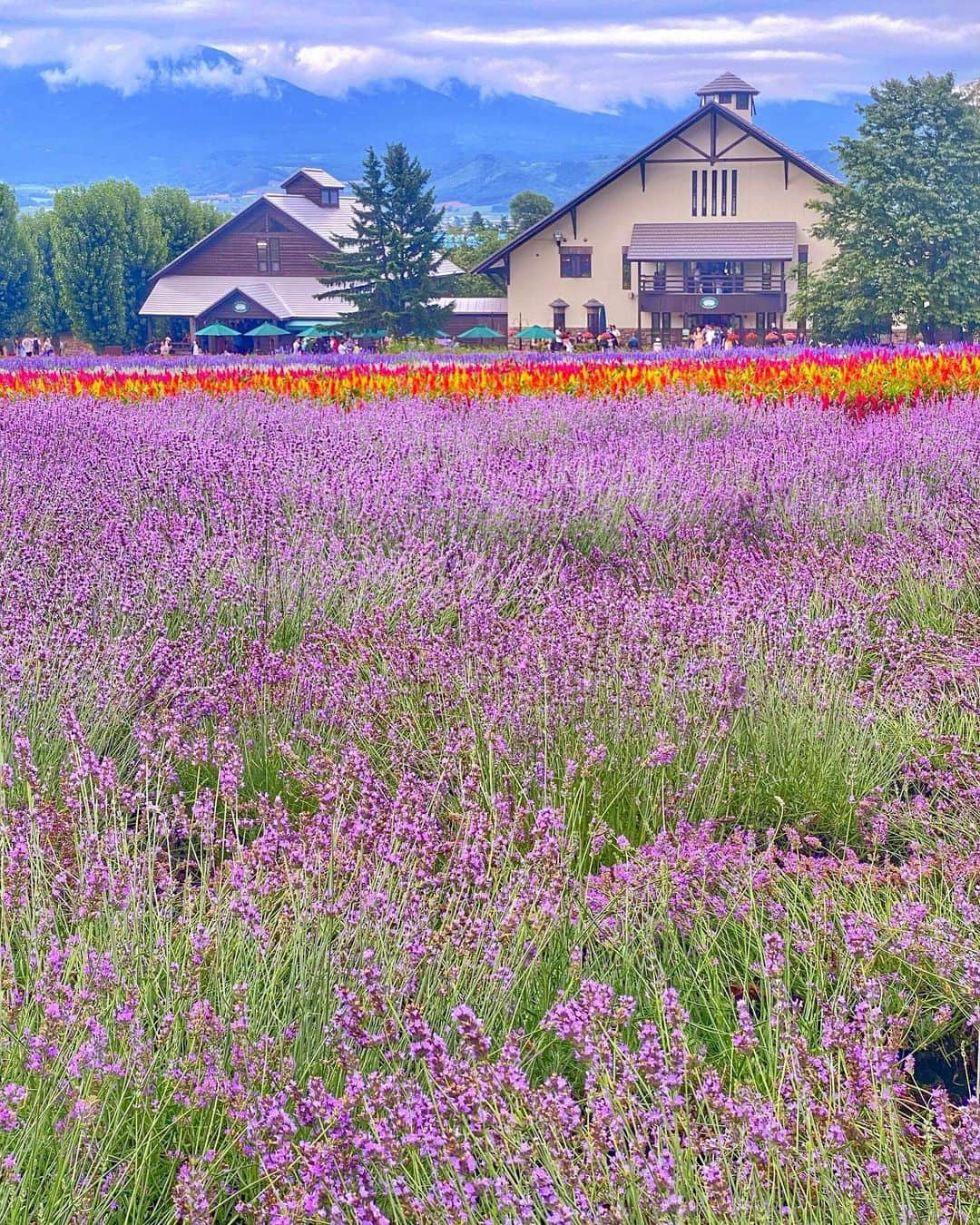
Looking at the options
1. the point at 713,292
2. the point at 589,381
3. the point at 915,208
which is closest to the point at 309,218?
the point at 713,292

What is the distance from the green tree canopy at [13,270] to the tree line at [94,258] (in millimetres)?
47

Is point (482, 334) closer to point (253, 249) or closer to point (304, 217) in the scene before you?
point (253, 249)

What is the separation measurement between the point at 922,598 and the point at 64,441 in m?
5.92

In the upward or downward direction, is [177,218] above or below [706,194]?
above

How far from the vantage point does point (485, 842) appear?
315 cm

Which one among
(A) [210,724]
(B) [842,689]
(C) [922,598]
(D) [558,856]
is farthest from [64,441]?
(D) [558,856]

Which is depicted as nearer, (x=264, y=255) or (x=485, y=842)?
(x=485, y=842)

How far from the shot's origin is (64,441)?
924 cm

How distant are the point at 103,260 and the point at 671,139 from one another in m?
28.3

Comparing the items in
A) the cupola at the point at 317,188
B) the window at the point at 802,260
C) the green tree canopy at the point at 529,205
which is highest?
the green tree canopy at the point at 529,205

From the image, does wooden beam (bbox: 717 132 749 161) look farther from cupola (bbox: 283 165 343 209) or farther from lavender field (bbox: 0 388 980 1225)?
lavender field (bbox: 0 388 980 1225)

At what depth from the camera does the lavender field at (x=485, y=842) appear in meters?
1.96

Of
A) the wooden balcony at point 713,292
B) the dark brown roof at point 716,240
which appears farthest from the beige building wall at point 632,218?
the wooden balcony at point 713,292

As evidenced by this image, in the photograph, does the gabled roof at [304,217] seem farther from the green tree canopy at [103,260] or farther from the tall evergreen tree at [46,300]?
the tall evergreen tree at [46,300]
